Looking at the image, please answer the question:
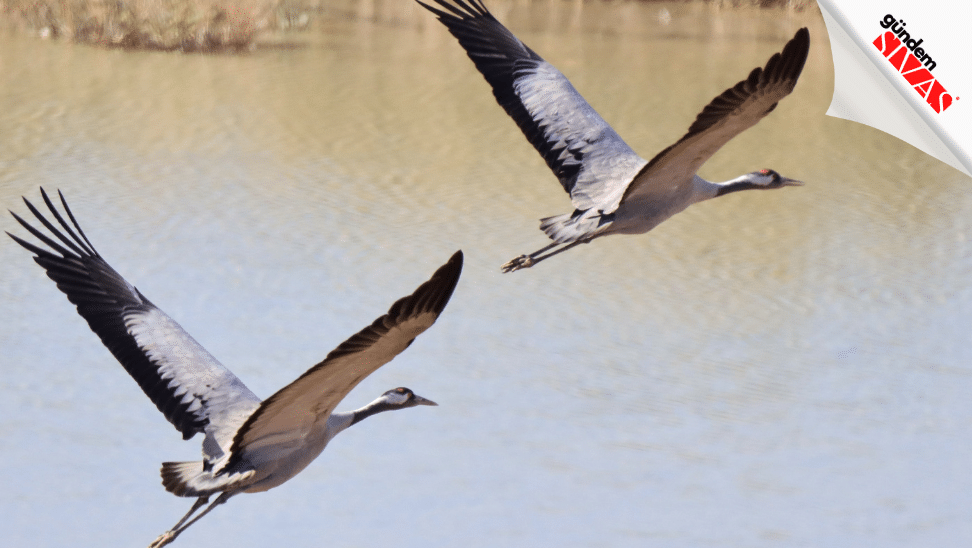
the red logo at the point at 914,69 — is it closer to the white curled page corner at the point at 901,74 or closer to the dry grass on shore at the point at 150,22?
the white curled page corner at the point at 901,74

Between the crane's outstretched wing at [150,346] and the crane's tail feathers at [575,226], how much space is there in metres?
1.90

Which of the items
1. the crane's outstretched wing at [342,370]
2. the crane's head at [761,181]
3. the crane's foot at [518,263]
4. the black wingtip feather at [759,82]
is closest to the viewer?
the crane's outstretched wing at [342,370]

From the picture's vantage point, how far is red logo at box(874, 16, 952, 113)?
11523 mm

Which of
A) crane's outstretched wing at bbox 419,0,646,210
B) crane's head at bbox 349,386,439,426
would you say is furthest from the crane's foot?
crane's head at bbox 349,386,439,426

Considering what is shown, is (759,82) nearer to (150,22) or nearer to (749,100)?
(749,100)

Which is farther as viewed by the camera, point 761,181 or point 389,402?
point 761,181

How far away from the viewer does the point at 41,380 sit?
14.7 metres

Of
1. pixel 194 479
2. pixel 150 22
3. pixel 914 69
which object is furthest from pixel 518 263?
pixel 150 22

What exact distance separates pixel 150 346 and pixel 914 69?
7478 millimetres

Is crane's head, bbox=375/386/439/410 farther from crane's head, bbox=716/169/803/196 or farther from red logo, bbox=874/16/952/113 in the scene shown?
red logo, bbox=874/16/952/113

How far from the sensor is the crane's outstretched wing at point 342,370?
5.48 m

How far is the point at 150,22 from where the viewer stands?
24109mm

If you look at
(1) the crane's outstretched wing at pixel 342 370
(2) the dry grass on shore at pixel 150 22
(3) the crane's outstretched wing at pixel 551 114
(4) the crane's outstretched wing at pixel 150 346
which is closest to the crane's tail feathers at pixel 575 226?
(3) the crane's outstretched wing at pixel 551 114

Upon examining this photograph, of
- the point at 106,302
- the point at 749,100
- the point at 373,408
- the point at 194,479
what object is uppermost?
the point at 749,100
